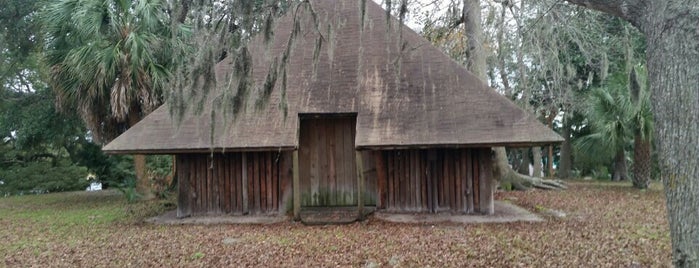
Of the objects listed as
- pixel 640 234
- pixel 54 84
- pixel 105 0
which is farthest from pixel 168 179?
pixel 640 234

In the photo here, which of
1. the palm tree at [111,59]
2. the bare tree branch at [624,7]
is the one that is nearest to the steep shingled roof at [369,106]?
the palm tree at [111,59]

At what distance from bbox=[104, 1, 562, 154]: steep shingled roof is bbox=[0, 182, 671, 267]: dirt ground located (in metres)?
1.55

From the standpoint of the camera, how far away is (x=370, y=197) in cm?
1130

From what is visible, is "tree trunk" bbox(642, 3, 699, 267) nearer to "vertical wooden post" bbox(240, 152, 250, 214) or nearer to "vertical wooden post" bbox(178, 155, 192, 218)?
"vertical wooden post" bbox(240, 152, 250, 214)

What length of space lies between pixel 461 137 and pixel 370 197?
2521mm

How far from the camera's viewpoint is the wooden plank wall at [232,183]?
11.1 metres

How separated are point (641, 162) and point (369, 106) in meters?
9.86

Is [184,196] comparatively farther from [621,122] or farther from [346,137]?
[621,122]

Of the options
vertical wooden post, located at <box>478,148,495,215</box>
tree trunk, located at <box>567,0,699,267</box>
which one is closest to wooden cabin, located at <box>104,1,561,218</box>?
vertical wooden post, located at <box>478,148,495,215</box>

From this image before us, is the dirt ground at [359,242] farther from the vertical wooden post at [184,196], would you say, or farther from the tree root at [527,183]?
the tree root at [527,183]

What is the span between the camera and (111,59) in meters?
13.2

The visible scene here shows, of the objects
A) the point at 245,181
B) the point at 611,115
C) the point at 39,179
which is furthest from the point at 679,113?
the point at 39,179

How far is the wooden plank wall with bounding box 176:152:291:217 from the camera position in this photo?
11.1 m

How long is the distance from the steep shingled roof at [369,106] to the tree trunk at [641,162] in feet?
24.2
